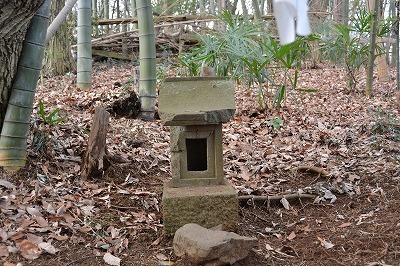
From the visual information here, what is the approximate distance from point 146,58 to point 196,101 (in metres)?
2.32

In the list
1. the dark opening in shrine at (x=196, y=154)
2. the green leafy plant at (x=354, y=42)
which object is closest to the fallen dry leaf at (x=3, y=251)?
the dark opening in shrine at (x=196, y=154)

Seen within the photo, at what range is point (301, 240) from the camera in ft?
9.05

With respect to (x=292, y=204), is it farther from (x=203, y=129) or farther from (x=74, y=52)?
(x=74, y=52)

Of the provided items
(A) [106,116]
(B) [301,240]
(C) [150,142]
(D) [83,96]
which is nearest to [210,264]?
(B) [301,240]

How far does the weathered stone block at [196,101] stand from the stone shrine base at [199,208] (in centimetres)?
46

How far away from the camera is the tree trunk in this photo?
743 centimetres

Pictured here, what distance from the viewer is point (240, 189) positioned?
351cm

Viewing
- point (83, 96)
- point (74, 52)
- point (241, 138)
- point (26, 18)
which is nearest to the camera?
point (26, 18)

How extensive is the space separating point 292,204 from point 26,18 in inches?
91.5

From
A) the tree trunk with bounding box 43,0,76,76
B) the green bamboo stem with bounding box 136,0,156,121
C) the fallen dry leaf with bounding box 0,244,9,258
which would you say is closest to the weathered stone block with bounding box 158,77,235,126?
the fallen dry leaf with bounding box 0,244,9,258

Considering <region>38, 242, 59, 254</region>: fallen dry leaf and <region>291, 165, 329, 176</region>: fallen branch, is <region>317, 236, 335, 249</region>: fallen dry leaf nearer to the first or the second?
<region>291, 165, 329, 176</region>: fallen branch

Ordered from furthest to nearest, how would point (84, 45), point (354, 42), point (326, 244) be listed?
1. point (354, 42)
2. point (84, 45)
3. point (326, 244)

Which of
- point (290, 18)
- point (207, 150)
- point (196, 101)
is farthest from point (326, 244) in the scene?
point (290, 18)

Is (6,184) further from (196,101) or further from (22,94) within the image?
(196,101)
